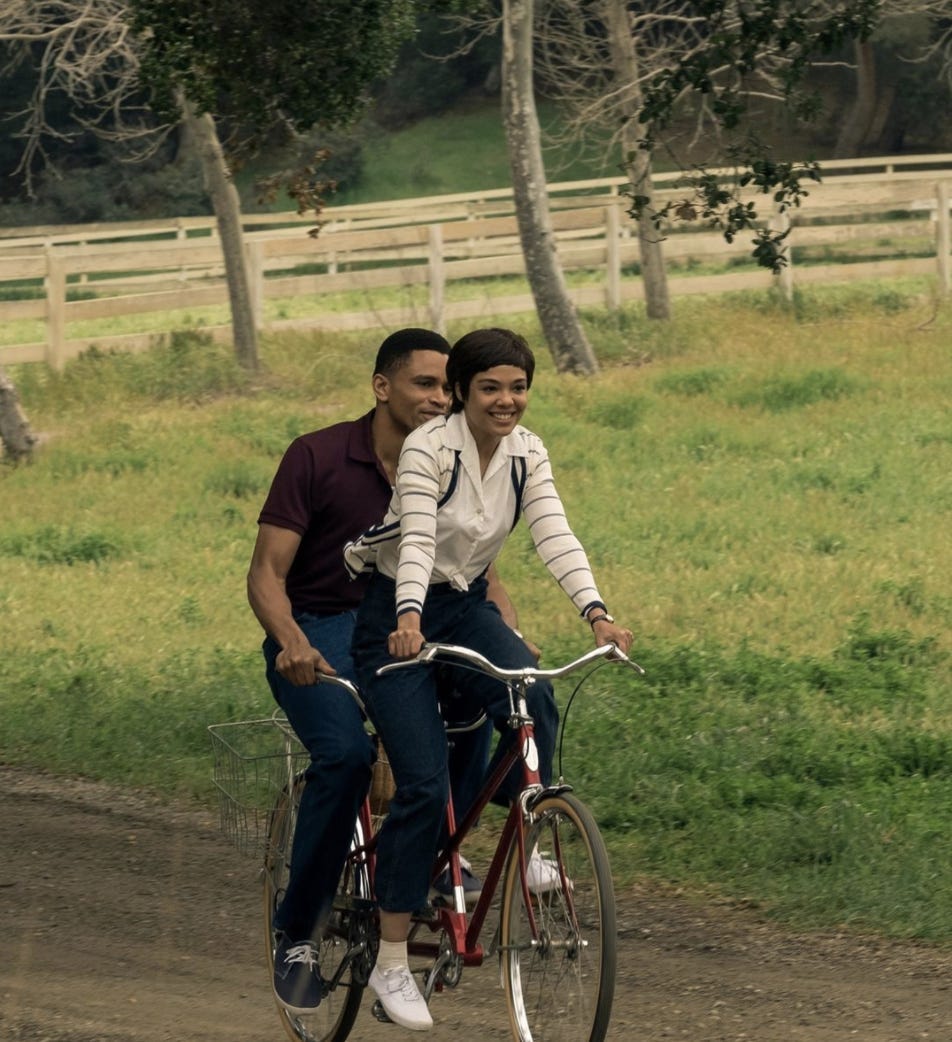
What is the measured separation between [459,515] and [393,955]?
1124 millimetres

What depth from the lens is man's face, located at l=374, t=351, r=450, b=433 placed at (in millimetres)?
5402

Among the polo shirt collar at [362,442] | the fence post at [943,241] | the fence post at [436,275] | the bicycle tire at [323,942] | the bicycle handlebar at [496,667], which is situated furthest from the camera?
the fence post at [943,241]

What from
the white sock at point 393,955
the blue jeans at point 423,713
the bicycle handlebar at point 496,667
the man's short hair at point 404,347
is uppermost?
the man's short hair at point 404,347

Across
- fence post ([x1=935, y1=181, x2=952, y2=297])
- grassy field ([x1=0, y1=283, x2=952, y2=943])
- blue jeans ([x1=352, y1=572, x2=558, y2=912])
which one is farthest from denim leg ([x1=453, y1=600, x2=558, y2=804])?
fence post ([x1=935, y1=181, x2=952, y2=297])

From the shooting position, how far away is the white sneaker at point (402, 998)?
4863 mm

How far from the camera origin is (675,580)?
12992 mm

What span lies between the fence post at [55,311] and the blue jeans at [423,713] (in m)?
18.2

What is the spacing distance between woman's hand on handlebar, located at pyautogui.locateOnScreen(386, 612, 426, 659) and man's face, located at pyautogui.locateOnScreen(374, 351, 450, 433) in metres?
0.91

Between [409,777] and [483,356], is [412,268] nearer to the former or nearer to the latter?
[483,356]

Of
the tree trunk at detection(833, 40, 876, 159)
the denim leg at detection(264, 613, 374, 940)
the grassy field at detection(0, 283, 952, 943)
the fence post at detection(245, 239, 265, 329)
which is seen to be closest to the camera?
the denim leg at detection(264, 613, 374, 940)

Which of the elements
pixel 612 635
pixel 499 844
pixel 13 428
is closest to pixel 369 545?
pixel 612 635

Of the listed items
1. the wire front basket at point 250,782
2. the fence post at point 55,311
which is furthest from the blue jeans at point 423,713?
the fence post at point 55,311

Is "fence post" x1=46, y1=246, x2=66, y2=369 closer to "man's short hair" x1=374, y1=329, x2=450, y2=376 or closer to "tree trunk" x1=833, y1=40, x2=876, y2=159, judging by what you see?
"man's short hair" x1=374, y1=329, x2=450, y2=376

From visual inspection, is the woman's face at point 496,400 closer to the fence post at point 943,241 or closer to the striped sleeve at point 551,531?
the striped sleeve at point 551,531
